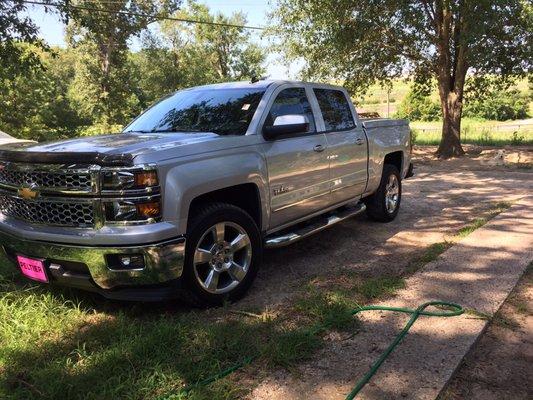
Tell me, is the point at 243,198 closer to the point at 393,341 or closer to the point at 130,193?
the point at 130,193

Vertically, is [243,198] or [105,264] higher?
[243,198]

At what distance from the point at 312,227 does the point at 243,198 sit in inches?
40.8

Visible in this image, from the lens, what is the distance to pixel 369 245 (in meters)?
5.67

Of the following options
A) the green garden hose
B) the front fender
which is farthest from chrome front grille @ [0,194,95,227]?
the green garden hose

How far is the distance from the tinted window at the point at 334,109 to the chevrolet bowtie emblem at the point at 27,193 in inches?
119

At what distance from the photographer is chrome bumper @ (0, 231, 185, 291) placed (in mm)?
3260

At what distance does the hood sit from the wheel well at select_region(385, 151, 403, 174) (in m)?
3.57

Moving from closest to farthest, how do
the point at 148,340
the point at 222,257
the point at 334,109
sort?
the point at 148,340 < the point at 222,257 < the point at 334,109

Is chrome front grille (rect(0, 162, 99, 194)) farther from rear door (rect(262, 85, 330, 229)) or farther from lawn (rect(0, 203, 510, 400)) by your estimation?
rear door (rect(262, 85, 330, 229))

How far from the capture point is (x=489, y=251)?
5082 millimetres

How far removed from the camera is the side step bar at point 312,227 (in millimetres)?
4379

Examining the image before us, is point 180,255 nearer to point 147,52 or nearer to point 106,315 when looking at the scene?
point 106,315

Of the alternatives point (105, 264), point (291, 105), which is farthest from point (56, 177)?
point (291, 105)

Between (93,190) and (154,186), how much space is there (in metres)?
0.41
